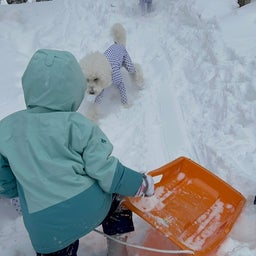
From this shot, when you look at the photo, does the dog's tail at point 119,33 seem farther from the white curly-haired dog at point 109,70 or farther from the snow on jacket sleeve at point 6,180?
the snow on jacket sleeve at point 6,180

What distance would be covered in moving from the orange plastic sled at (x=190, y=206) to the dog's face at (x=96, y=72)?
114 cm

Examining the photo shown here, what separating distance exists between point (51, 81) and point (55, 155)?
0.31m

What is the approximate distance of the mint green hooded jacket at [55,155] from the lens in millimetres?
1725

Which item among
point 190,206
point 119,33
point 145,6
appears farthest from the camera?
point 145,6

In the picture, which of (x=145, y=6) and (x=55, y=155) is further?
(x=145, y=6)

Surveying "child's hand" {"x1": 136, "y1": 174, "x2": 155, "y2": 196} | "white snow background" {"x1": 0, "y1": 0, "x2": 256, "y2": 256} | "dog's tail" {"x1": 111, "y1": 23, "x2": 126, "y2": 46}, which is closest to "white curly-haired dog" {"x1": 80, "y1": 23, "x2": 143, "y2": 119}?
"dog's tail" {"x1": 111, "y1": 23, "x2": 126, "y2": 46}

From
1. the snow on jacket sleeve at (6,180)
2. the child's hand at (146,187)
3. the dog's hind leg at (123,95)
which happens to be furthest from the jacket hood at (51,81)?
the dog's hind leg at (123,95)

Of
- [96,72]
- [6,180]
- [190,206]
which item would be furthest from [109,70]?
[6,180]

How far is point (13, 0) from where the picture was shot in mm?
8117

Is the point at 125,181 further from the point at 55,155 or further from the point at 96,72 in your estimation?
the point at 96,72

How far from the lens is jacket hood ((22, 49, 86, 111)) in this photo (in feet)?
5.66

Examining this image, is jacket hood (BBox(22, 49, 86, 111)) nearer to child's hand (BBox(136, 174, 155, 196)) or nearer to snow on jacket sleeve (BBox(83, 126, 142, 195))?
snow on jacket sleeve (BBox(83, 126, 142, 195))

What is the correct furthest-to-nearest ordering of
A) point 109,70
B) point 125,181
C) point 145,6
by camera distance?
point 145,6 < point 109,70 < point 125,181

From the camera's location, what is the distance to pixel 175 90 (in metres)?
3.80
